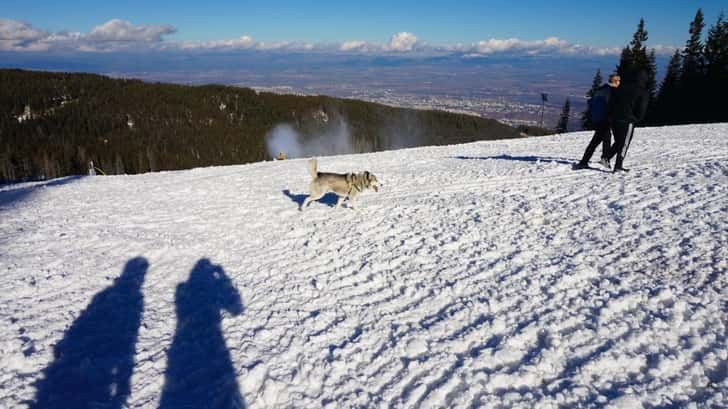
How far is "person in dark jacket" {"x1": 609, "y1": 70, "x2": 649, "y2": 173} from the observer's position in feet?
33.8

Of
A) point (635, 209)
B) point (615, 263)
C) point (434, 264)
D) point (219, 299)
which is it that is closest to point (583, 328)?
point (615, 263)

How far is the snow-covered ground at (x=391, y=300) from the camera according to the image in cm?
441

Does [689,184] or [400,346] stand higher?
[689,184]

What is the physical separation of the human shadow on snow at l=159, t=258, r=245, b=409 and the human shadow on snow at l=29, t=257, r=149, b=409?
1.94ft

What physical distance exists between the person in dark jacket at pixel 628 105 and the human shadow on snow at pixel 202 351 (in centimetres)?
1151

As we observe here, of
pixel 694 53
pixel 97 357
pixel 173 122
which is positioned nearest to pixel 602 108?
pixel 97 357

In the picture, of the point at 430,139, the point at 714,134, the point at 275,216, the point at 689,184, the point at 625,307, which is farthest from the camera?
the point at 430,139

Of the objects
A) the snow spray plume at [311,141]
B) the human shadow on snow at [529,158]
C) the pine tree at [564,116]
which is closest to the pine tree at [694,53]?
the pine tree at [564,116]

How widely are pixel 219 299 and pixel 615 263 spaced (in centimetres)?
732

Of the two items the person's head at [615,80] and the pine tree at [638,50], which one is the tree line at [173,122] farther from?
the person's head at [615,80]

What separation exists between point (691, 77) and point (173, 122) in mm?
133701

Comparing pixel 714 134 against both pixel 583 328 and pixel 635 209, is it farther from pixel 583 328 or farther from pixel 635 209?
pixel 583 328

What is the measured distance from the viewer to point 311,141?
13725 centimetres

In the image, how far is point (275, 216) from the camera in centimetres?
1104
